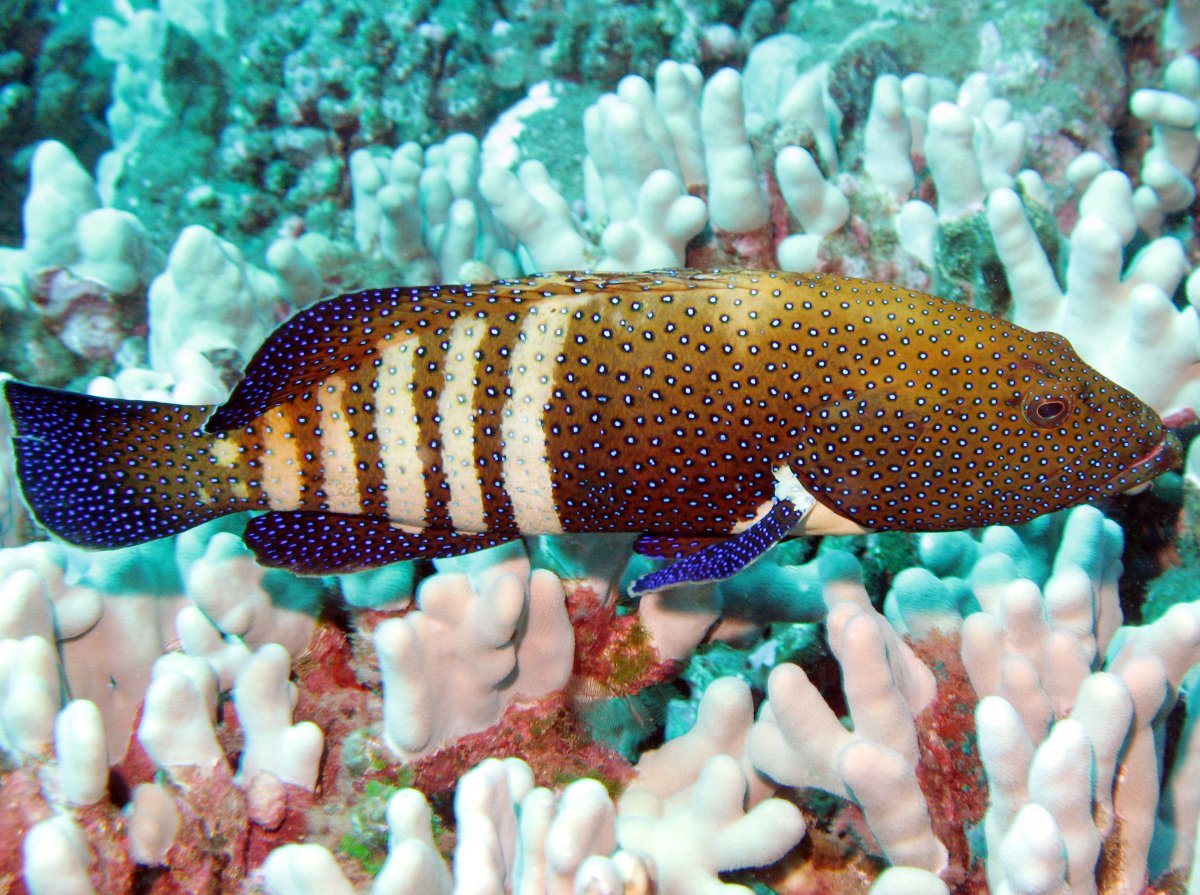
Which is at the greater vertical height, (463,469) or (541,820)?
(463,469)

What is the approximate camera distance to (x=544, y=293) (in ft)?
9.29

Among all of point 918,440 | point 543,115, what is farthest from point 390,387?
point 543,115

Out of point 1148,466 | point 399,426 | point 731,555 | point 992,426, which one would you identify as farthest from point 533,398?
point 1148,466

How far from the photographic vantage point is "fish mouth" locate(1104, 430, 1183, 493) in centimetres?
266

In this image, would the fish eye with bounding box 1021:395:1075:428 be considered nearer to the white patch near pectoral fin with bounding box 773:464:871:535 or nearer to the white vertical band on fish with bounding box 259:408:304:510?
the white patch near pectoral fin with bounding box 773:464:871:535

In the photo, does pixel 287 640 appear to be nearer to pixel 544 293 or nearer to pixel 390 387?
pixel 390 387

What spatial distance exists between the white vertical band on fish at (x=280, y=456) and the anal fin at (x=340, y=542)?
14 cm

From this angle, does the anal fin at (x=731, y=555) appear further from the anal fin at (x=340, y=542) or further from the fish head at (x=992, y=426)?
the anal fin at (x=340, y=542)

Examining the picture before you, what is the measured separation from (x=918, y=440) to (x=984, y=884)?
4.40 feet

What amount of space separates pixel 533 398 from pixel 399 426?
0.47m

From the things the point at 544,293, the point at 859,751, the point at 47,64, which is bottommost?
the point at 859,751

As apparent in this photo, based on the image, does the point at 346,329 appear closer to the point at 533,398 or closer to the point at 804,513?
the point at 533,398

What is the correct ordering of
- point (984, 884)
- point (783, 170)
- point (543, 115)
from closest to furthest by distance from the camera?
point (984, 884)
point (783, 170)
point (543, 115)

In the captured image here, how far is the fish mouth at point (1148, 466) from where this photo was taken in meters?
2.66
